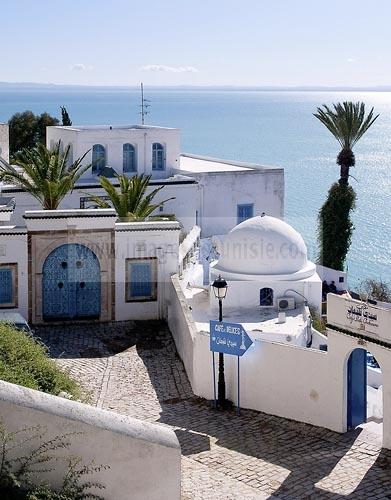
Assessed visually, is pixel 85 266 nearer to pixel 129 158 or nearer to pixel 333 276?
pixel 129 158

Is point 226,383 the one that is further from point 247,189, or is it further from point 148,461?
point 247,189

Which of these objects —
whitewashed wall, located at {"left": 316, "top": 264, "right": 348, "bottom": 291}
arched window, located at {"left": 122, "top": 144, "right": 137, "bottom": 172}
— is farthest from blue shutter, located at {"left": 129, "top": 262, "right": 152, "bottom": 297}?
→ whitewashed wall, located at {"left": 316, "top": 264, "right": 348, "bottom": 291}

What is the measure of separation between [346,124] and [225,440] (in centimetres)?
2657

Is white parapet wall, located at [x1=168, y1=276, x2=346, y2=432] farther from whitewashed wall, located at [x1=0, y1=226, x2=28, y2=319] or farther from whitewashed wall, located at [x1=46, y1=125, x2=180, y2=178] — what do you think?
whitewashed wall, located at [x1=46, y1=125, x2=180, y2=178]

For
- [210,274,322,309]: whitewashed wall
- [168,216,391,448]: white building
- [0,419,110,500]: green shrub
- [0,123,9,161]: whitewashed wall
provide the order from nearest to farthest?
[0,419,110,500]: green shrub
[168,216,391,448]: white building
[210,274,322,309]: whitewashed wall
[0,123,9,161]: whitewashed wall

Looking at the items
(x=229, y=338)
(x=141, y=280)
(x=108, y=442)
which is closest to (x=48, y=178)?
(x=141, y=280)

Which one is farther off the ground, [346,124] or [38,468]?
[346,124]

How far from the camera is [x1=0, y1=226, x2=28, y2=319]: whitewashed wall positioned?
859 inches

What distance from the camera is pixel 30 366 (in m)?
13.1

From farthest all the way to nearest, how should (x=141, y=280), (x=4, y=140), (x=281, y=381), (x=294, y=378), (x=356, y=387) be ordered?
(x=4, y=140)
(x=141, y=280)
(x=281, y=381)
(x=294, y=378)
(x=356, y=387)

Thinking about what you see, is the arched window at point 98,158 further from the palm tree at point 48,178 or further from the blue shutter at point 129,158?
the palm tree at point 48,178

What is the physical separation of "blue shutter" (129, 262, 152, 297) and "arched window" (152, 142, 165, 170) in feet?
46.0

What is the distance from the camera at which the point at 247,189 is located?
36.6m

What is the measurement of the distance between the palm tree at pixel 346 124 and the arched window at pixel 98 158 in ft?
32.7
